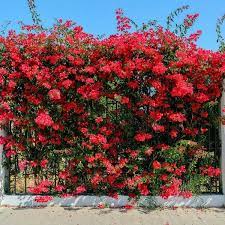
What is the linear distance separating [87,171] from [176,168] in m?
1.47

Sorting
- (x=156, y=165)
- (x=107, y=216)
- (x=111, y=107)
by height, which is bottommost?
(x=107, y=216)

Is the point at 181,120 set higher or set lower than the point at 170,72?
lower

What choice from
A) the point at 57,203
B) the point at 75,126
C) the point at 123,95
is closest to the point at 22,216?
the point at 57,203

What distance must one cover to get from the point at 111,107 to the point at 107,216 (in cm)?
183

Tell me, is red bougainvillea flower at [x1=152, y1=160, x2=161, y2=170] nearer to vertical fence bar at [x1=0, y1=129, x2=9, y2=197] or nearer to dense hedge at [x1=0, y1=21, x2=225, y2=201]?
dense hedge at [x1=0, y1=21, x2=225, y2=201]

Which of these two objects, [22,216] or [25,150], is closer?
[22,216]

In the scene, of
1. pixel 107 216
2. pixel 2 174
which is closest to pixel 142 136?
pixel 107 216

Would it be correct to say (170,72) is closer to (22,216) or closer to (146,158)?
(146,158)

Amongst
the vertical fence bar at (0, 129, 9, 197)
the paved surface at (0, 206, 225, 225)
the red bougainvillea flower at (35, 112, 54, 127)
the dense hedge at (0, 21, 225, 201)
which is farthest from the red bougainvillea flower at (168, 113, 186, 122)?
the vertical fence bar at (0, 129, 9, 197)

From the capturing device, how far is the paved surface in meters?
8.66

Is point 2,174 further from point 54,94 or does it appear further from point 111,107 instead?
point 111,107

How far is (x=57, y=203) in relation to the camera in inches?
383

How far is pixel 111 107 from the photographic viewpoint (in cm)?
968

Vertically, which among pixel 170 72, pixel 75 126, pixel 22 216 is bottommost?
pixel 22 216
